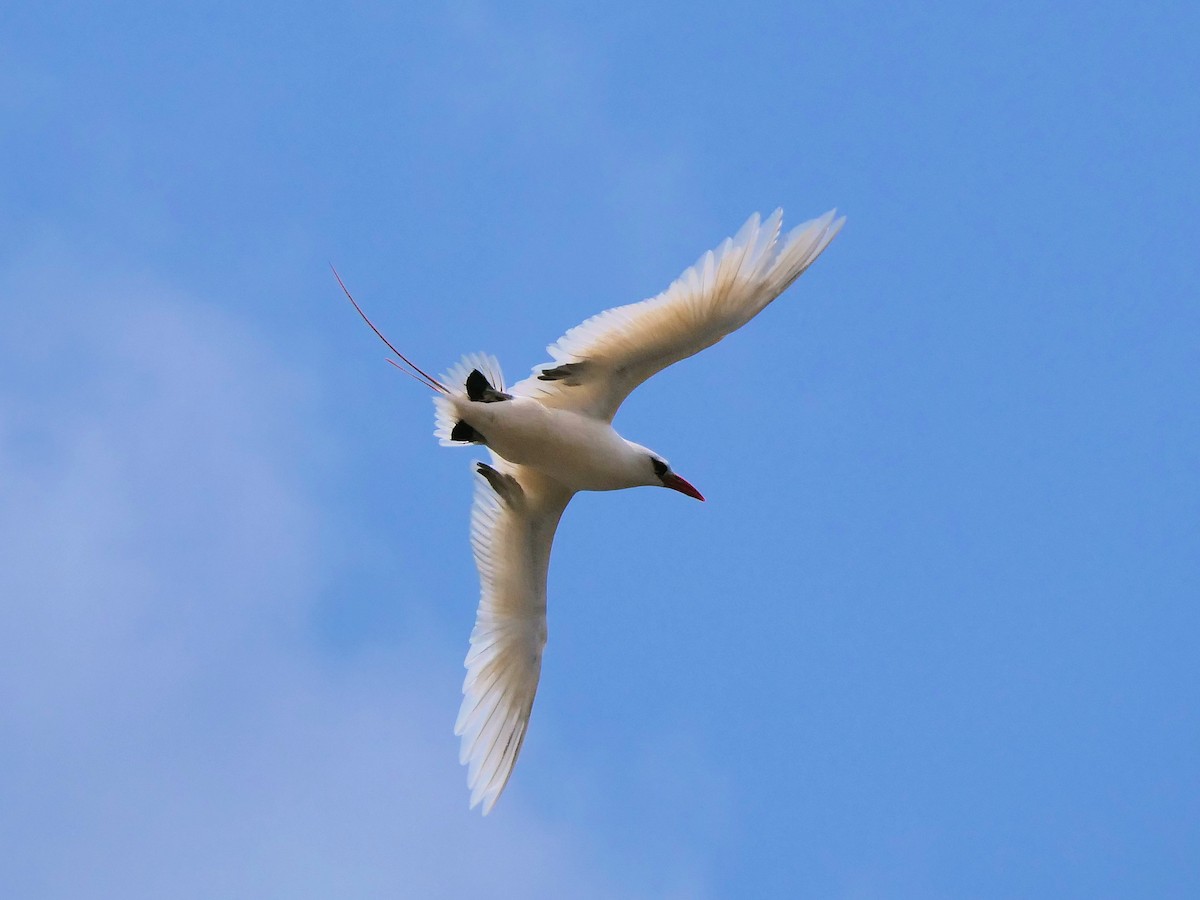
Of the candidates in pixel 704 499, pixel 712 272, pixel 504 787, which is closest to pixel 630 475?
pixel 704 499

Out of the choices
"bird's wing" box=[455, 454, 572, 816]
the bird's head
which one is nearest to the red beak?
the bird's head

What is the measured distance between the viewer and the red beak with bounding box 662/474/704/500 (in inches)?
463

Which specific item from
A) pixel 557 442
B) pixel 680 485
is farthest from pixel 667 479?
pixel 557 442

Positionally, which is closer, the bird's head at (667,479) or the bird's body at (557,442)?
the bird's body at (557,442)

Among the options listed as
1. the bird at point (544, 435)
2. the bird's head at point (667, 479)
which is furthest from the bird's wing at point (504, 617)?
the bird's head at point (667, 479)

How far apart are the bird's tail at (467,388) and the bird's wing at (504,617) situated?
0.61 meters

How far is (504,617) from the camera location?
12117 millimetres

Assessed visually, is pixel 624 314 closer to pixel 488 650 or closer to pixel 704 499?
pixel 704 499

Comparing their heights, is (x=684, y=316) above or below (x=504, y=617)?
above

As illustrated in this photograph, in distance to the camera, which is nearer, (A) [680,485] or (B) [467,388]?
(B) [467,388]

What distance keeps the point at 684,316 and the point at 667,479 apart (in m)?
1.64

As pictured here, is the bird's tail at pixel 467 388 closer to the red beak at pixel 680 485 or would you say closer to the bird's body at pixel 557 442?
the bird's body at pixel 557 442

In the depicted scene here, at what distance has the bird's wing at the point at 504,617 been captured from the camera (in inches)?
466

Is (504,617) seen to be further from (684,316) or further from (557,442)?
(684,316)
